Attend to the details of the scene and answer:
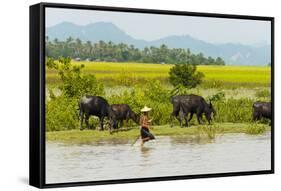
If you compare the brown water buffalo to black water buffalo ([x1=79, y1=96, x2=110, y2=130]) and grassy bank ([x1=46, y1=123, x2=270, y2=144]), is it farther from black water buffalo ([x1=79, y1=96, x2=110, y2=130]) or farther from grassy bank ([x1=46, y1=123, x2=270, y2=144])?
black water buffalo ([x1=79, y1=96, x2=110, y2=130])

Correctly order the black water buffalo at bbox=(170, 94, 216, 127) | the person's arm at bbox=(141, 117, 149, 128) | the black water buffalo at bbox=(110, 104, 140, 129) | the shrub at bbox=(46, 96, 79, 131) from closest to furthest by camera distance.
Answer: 1. the shrub at bbox=(46, 96, 79, 131)
2. the black water buffalo at bbox=(110, 104, 140, 129)
3. the person's arm at bbox=(141, 117, 149, 128)
4. the black water buffalo at bbox=(170, 94, 216, 127)

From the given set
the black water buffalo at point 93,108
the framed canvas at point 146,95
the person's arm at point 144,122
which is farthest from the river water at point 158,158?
the black water buffalo at point 93,108

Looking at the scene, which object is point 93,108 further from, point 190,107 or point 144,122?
point 190,107

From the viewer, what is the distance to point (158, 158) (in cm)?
822

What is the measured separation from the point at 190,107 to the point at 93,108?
1048 millimetres

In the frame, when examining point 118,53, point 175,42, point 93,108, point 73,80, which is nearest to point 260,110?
point 175,42

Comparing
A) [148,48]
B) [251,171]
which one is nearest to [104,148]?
[148,48]

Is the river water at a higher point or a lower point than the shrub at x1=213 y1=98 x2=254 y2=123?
lower

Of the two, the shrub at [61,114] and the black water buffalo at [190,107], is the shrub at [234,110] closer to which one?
the black water buffalo at [190,107]

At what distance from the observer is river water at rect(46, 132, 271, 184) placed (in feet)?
25.5

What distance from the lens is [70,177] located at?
777cm

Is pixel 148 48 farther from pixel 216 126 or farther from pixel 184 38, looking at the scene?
pixel 216 126

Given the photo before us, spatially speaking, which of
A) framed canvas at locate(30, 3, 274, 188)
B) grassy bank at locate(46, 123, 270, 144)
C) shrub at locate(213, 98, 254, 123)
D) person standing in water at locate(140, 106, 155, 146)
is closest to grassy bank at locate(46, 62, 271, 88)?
framed canvas at locate(30, 3, 274, 188)

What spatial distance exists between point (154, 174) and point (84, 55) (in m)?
1.30
